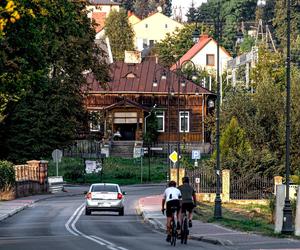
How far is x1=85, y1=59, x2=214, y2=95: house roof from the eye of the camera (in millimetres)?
98000

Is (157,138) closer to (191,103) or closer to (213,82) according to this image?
(191,103)

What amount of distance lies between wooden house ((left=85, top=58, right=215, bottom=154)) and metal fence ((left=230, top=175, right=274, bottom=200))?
40054 mm

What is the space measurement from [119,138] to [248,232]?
2604 inches

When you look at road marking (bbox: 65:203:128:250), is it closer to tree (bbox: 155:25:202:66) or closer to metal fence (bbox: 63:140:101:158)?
metal fence (bbox: 63:140:101:158)

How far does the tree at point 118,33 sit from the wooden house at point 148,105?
1885 inches

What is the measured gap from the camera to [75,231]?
112 ft

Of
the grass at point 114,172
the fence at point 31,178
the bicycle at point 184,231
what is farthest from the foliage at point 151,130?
the bicycle at point 184,231

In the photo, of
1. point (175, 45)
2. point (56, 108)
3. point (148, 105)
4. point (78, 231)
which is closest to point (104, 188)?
point (78, 231)

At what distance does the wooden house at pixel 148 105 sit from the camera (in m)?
96.9

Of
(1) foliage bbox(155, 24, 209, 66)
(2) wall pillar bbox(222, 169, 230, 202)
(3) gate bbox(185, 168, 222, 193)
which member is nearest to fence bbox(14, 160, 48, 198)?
(3) gate bbox(185, 168, 222, 193)

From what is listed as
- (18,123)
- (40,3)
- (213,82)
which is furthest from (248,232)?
(213,82)

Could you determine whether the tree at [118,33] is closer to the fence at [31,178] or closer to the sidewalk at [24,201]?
the sidewalk at [24,201]

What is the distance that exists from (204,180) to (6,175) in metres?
11.4

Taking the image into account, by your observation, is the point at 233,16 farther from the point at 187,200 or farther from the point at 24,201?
the point at 187,200
